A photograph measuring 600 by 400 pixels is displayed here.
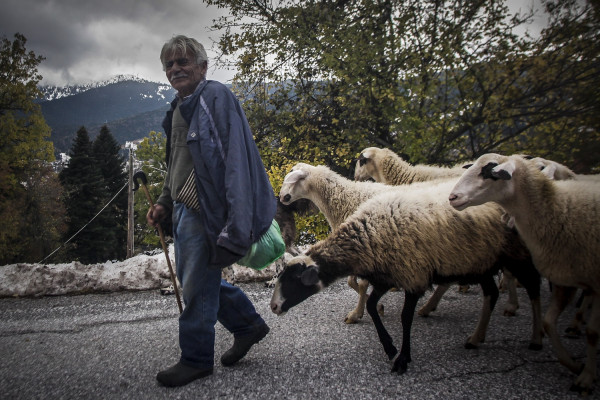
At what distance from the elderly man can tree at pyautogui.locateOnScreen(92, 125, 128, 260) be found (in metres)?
30.2

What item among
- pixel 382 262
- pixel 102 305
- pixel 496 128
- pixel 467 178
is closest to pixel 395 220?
pixel 382 262

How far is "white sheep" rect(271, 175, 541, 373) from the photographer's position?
305cm

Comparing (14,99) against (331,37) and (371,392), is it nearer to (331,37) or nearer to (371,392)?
(331,37)

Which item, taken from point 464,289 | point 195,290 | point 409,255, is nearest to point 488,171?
point 409,255

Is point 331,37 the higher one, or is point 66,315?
point 331,37

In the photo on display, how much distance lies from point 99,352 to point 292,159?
5.92m

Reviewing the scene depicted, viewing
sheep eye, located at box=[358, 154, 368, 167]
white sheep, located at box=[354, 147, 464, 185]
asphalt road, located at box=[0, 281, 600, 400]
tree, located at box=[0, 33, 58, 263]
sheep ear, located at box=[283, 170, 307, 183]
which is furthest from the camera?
tree, located at box=[0, 33, 58, 263]

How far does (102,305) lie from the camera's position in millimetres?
5055

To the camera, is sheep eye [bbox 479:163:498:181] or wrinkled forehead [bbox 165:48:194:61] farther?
sheep eye [bbox 479:163:498:181]

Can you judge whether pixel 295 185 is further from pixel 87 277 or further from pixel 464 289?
pixel 87 277

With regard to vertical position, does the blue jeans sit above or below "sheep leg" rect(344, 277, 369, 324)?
above

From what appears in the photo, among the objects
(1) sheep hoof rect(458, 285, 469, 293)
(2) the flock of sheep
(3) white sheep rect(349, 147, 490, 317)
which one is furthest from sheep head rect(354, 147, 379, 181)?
(2) the flock of sheep

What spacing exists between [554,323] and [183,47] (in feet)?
11.7

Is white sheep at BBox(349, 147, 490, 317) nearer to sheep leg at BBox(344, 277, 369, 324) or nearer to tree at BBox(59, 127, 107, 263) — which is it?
sheep leg at BBox(344, 277, 369, 324)
